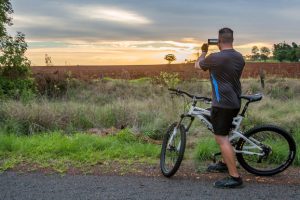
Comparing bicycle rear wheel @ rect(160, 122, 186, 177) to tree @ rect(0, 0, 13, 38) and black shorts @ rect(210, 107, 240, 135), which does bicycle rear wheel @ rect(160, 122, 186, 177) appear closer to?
black shorts @ rect(210, 107, 240, 135)

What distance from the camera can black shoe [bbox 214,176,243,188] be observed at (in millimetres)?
6398

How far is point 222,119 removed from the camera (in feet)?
21.5

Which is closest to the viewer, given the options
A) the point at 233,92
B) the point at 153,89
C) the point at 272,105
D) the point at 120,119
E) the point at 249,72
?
the point at 233,92

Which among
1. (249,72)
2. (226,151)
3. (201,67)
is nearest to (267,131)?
(226,151)

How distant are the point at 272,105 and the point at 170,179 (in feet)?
29.3

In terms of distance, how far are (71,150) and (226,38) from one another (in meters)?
3.74

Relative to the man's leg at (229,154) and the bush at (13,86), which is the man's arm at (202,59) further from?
the bush at (13,86)

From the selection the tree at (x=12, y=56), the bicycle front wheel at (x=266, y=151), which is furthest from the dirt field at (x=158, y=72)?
the bicycle front wheel at (x=266, y=151)

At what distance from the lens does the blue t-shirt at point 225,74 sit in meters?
6.42

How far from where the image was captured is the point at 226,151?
6.54 meters

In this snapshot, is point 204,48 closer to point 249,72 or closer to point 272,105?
point 272,105

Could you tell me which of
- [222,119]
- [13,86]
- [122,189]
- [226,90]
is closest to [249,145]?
[222,119]

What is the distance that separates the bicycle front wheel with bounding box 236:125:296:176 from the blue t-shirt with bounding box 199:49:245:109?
0.81 m

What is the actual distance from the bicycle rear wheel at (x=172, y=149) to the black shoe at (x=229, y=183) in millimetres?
764
